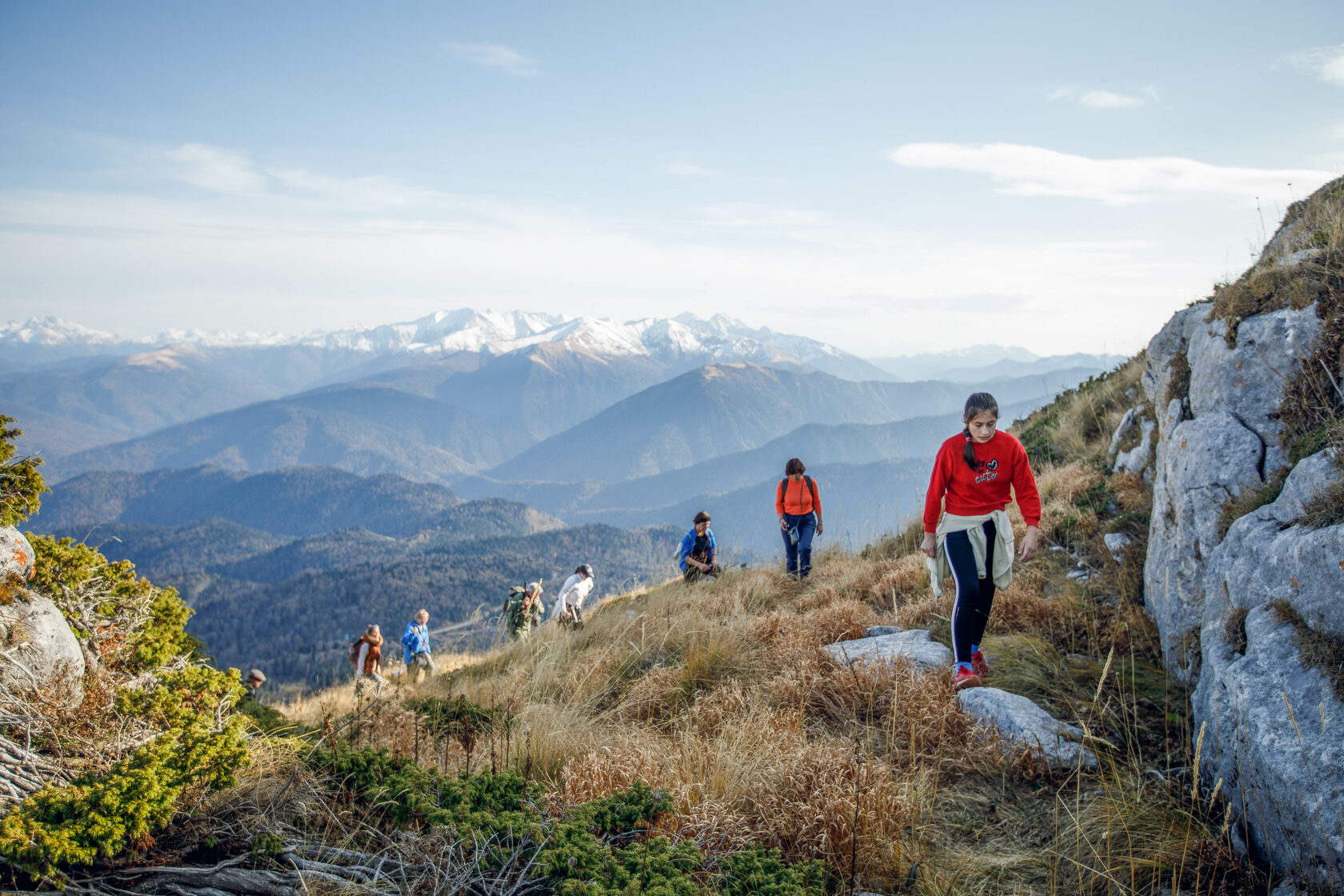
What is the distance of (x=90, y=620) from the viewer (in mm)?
3721

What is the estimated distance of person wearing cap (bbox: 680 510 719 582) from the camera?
384 inches

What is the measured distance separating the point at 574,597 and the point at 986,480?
8.23 meters

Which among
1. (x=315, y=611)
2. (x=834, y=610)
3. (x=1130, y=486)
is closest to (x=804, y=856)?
(x=834, y=610)

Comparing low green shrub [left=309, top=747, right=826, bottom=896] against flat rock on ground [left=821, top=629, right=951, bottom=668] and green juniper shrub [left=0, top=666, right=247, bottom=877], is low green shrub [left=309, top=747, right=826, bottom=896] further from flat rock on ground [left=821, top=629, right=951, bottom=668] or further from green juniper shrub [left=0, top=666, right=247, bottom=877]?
flat rock on ground [left=821, top=629, right=951, bottom=668]

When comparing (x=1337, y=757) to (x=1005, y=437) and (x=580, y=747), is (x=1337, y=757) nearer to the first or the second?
(x=1005, y=437)

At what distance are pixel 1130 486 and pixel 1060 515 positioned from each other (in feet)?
3.03

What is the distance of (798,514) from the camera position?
9070mm

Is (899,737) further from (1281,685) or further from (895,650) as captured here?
(1281,685)

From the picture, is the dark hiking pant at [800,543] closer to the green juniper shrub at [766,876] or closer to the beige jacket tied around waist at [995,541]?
the beige jacket tied around waist at [995,541]

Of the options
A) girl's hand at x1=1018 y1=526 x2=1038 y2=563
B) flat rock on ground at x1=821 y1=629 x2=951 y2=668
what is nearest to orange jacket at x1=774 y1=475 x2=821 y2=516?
flat rock on ground at x1=821 y1=629 x2=951 y2=668

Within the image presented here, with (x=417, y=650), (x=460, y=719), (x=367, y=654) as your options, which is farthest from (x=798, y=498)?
(x=367, y=654)

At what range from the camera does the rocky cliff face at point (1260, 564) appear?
8.61 ft

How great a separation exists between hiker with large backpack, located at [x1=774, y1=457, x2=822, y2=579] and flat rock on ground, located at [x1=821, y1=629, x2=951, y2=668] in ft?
10.8

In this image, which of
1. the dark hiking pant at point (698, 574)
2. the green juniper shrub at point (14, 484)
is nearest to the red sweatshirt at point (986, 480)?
the dark hiking pant at point (698, 574)
